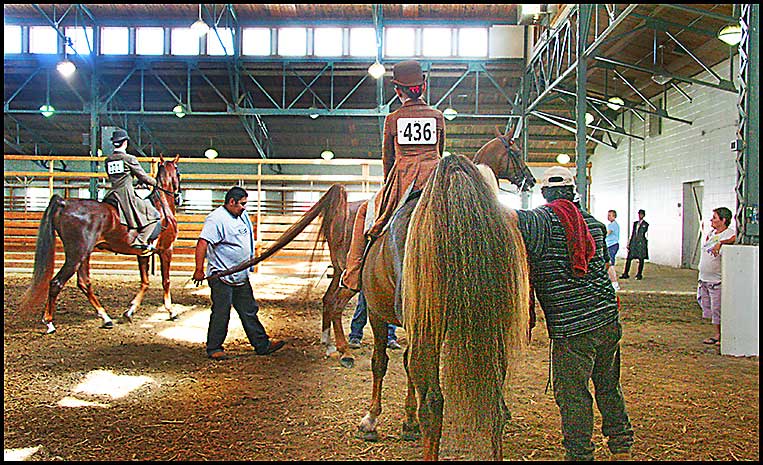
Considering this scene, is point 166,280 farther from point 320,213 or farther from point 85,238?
point 320,213

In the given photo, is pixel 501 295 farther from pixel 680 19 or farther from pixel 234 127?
pixel 234 127

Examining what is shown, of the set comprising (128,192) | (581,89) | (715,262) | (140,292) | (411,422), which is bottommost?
(411,422)

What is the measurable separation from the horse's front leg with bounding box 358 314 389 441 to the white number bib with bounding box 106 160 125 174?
490 cm

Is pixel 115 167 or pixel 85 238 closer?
pixel 85 238

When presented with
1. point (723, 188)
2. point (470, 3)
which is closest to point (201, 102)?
point (470, 3)

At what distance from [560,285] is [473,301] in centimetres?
70

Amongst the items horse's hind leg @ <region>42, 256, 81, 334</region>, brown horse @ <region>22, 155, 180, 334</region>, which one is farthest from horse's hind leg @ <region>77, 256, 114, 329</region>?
horse's hind leg @ <region>42, 256, 81, 334</region>

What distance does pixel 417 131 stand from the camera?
3.46m

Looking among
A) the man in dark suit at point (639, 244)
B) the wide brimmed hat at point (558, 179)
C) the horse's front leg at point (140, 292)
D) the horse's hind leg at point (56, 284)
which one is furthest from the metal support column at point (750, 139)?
the man in dark suit at point (639, 244)

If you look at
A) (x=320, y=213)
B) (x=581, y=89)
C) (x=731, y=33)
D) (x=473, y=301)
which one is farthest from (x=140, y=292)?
(x=731, y=33)

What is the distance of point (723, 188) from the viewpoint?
13289mm

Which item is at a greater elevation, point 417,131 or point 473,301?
point 417,131

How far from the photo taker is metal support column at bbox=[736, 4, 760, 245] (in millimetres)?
5836

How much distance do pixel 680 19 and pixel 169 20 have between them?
14261 mm
